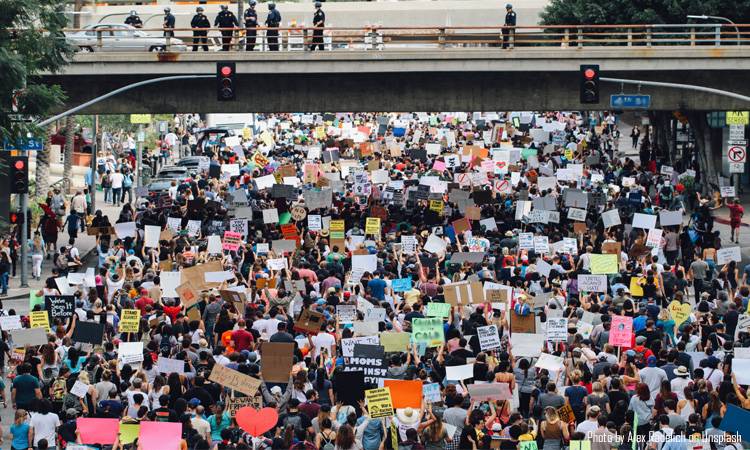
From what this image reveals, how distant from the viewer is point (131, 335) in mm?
21812

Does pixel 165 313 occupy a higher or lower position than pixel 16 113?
lower

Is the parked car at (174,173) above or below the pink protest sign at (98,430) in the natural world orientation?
above

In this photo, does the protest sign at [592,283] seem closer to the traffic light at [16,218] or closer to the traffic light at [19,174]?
the traffic light at [19,174]

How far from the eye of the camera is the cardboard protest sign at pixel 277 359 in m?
18.3

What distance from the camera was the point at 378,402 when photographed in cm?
1598

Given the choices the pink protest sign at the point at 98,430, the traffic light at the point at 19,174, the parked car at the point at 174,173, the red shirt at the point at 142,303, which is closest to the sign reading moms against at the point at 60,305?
the red shirt at the point at 142,303

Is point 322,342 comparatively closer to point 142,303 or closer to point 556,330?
point 556,330

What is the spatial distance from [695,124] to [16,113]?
82.5 ft

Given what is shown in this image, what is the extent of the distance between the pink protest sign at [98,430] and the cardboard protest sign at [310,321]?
4566 millimetres

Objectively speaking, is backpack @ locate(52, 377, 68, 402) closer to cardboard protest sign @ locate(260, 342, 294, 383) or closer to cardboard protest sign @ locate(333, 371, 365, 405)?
cardboard protest sign @ locate(260, 342, 294, 383)

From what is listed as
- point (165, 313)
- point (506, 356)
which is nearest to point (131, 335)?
point (165, 313)

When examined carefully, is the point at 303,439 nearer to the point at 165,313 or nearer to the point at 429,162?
the point at 165,313

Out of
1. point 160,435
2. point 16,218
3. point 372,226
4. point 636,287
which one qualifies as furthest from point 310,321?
point 16,218

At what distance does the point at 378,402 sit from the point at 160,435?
2.29 meters
